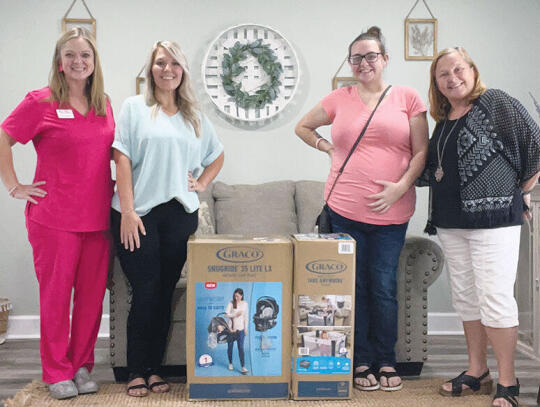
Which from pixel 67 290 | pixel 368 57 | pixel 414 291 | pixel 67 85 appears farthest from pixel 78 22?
pixel 414 291

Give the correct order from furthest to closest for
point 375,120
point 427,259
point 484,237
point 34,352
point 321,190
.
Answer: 1. point 321,190
2. point 34,352
3. point 427,259
4. point 375,120
5. point 484,237

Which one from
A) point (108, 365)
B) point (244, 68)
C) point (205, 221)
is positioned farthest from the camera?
point (244, 68)

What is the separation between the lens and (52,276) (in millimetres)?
2066

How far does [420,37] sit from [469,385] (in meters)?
2.13

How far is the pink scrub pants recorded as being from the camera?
2055mm

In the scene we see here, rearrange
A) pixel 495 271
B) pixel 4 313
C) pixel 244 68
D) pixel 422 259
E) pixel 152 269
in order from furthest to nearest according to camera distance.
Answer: pixel 244 68 < pixel 4 313 < pixel 422 259 < pixel 152 269 < pixel 495 271

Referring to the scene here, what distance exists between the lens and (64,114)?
2.03 meters

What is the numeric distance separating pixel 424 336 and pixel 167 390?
1.18 m

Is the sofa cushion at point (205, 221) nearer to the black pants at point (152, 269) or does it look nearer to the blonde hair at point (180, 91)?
the black pants at point (152, 269)

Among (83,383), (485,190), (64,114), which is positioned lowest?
(83,383)

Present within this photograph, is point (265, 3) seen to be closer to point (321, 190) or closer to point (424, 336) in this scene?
point (321, 190)

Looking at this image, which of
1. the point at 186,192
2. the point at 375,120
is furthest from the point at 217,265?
the point at 375,120

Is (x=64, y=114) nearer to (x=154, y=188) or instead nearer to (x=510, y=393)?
(x=154, y=188)

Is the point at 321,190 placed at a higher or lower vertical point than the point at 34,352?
higher
